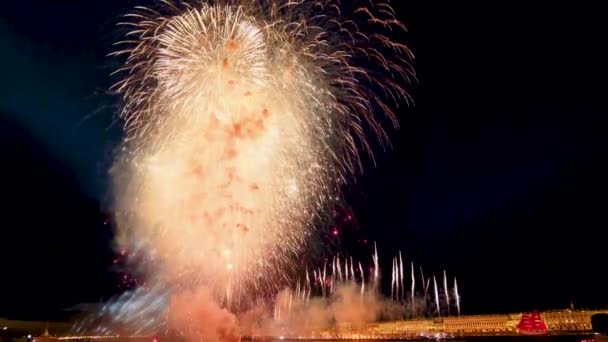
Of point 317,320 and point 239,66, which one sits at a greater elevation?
point 239,66

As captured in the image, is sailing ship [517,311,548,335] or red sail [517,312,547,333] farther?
red sail [517,312,547,333]

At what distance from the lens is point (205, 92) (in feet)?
71.8

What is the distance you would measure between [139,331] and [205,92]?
68195 millimetres

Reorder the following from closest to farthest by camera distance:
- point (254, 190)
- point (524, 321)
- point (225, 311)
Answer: point (254, 190) < point (524, 321) < point (225, 311)

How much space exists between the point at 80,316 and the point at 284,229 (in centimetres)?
8241

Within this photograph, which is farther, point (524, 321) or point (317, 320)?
point (317, 320)

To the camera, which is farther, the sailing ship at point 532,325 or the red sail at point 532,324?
the red sail at point 532,324

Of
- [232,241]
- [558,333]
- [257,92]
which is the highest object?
[257,92]

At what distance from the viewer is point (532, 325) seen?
49688 mm

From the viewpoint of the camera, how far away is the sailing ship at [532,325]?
4869 centimetres

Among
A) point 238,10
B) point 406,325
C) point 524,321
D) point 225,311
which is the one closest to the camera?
point 238,10

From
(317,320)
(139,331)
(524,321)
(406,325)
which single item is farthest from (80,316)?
(524,321)

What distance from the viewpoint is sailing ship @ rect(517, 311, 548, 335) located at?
160 ft

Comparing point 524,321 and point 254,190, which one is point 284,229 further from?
point 524,321
